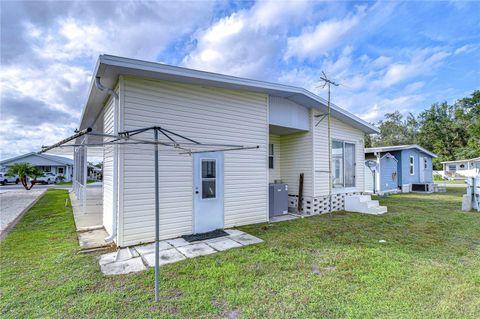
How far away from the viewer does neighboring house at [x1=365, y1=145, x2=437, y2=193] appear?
44.0 feet

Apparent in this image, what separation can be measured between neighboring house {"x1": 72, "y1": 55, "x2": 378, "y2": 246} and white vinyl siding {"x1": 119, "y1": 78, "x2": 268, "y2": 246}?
2cm

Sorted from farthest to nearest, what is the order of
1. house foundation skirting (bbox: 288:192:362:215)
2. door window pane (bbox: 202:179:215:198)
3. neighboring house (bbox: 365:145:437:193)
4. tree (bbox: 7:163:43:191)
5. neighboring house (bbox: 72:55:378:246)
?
tree (bbox: 7:163:43:191)
neighboring house (bbox: 365:145:437:193)
house foundation skirting (bbox: 288:192:362:215)
door window pane (bbox: 202:179:215:198)
neighboring house (bbox: 72:55:378:246)

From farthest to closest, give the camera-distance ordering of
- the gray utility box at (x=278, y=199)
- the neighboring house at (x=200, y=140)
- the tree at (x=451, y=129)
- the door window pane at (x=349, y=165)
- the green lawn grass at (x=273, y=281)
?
the tree at (x=451, y=129) < the door window pane at (x=349, y=165) < the gray utility box at (x=278, y=199) < the neighboring house at (x=200, y=140) < the green lawn grass at (x=273, y=281)

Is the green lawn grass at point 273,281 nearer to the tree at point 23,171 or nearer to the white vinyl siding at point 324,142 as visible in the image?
the white vinyl siding at point 324,142

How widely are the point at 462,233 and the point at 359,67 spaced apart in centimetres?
823

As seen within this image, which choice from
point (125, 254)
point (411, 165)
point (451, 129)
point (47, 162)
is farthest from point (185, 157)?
point (451, 129)

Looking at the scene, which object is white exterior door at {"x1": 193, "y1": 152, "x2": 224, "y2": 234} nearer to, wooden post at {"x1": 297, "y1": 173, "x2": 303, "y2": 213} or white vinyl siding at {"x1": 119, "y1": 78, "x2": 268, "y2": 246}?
white vinyl siding at {"x1": 119, "y1": 78, "x2": 268, "y2": 246}

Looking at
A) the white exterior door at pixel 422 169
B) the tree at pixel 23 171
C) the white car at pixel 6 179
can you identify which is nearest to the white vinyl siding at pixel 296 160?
the white exterior door at pixel 422 169

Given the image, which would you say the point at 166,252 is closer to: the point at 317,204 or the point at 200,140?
the point at 200,140

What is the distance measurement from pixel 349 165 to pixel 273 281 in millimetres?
6886

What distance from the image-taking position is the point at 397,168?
14.6 metres

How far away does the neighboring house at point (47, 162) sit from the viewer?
27.0 metres

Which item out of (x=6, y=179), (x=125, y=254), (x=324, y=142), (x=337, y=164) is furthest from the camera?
(x=6, y=179)

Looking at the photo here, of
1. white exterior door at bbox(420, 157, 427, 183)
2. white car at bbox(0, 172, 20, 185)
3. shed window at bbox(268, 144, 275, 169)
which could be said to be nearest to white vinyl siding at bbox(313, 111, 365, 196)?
shed window at bbox(268, 144, 275, 169)
